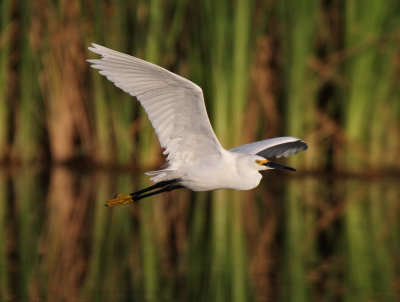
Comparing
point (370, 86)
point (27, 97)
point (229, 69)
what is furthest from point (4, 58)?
point (370, 86)

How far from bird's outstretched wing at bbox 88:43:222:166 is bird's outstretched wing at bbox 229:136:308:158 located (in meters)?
0.52

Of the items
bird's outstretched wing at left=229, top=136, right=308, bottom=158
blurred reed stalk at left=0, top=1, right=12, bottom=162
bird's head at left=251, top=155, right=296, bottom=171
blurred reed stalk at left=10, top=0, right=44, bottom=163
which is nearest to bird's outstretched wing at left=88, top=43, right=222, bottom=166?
bird's head at left=251, top=155, right=296, bottom=171

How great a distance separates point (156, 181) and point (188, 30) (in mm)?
5077

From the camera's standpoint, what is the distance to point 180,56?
1052cm

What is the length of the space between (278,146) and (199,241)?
5.30 ft

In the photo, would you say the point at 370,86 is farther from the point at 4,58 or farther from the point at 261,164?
the point at 261,164

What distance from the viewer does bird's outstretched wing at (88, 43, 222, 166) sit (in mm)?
4746

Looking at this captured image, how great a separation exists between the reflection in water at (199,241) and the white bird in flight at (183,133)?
0.78 metres

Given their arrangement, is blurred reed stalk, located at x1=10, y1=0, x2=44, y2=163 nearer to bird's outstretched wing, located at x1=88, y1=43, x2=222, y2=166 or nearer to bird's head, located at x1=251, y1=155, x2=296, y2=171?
bird's outstretched wing, located at x1=88, y1=43, x2=222, y2=166

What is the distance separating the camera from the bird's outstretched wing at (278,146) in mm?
5703

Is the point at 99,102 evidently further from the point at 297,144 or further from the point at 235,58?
the point at 297,144

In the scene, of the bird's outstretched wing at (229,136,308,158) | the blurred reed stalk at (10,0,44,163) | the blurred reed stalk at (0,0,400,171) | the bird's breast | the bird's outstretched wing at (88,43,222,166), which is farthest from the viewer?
the blurred reed stalk at (10,0,44,163)

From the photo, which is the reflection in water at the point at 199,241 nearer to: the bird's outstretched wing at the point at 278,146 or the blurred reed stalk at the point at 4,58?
the blurred reed stalk at the point at 4,58

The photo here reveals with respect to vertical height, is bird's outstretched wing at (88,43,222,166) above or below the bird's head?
above
